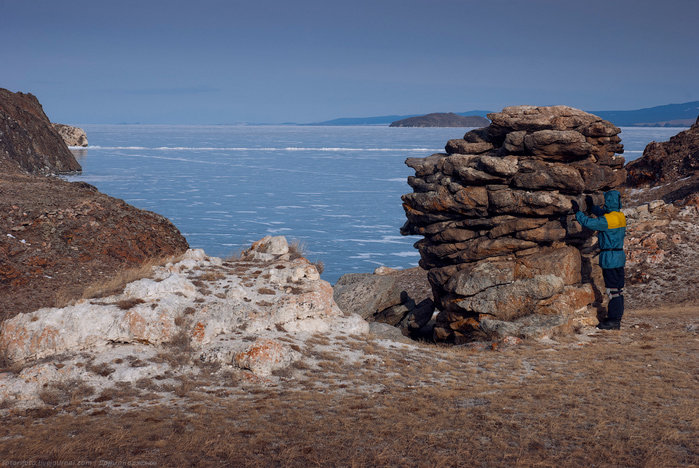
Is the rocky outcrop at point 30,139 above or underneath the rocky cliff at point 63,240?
above

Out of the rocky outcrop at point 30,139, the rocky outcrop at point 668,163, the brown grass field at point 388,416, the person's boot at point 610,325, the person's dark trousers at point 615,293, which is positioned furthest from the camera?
the rocky outcrop at point 30,139

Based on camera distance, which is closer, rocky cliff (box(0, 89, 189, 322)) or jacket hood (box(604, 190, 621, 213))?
jacket hood (box(604, 190, 621, 213))

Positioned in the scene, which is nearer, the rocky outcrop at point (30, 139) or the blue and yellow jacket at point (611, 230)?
the blue and yellow jacket at point (611, 230)

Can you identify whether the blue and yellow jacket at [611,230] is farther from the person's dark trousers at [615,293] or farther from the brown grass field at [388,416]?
the brown grass field at [388,416]

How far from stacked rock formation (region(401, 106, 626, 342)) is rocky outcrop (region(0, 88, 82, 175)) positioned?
3915 centimetres

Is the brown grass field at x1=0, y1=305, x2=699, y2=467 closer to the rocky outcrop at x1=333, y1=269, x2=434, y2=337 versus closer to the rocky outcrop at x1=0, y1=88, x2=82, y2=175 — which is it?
the rocky outcrop at x1=333, y1=269, x2=434, y2=337

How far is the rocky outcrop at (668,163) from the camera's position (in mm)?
28812

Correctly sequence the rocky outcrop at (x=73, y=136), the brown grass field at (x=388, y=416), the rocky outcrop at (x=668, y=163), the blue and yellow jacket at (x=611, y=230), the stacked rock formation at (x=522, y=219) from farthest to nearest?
the rocky outcrop at (x=73, y=136) → the rocky outcrop at (x=668, y=163) → the stacked rock formation at (x=522, y=219) → the blue and yellow jacket at (x=611, y=230) → the brown grass field at (x=388, y=416)

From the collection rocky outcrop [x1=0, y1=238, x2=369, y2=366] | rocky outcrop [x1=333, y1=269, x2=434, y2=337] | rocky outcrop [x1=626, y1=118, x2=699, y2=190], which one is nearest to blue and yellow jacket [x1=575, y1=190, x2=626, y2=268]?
rocky outcrop [x1=333, y1=269, x2=434, y2=337]

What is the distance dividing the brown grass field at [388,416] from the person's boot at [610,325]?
252 centimetres

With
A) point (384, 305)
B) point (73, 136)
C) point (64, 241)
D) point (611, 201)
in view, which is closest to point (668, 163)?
point (611, 201)

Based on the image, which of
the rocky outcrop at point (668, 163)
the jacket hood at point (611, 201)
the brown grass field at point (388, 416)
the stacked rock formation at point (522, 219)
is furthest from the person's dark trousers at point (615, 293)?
the rocky outcrop at point (668, 163)

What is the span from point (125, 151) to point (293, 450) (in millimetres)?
98083

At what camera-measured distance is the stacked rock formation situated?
14.2 meters
